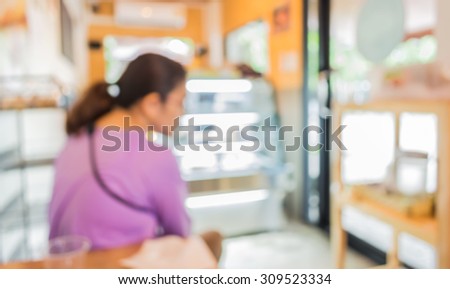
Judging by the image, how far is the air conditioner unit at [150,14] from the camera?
1.23 meters

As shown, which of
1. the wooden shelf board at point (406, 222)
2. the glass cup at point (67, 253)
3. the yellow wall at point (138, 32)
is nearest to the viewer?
the glass cup at point (67, 253)

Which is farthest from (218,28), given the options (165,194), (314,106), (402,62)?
(165,194)

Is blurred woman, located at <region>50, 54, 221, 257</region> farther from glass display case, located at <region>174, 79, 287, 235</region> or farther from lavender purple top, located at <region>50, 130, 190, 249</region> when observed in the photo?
glass display case, located at <region>174, 79, 287, 235</region>

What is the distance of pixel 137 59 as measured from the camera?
31.6 inches

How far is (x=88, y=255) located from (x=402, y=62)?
93 centimetres

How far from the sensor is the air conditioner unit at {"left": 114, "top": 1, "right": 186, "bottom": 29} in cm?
123

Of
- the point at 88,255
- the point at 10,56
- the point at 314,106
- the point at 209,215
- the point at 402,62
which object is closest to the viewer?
the point at 88,255

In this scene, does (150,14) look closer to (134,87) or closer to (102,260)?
(134,87)

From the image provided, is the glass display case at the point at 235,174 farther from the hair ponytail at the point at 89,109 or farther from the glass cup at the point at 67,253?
the glass cup at the point at 67,253

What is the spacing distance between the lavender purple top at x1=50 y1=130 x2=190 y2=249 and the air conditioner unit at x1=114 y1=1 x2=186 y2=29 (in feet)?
2.01

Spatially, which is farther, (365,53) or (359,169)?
(359,169)

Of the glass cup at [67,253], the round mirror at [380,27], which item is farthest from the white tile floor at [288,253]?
the round mirror at [380,27]

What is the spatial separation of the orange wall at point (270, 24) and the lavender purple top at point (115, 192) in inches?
28.0

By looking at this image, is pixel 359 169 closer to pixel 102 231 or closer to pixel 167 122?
pixel 167 122
